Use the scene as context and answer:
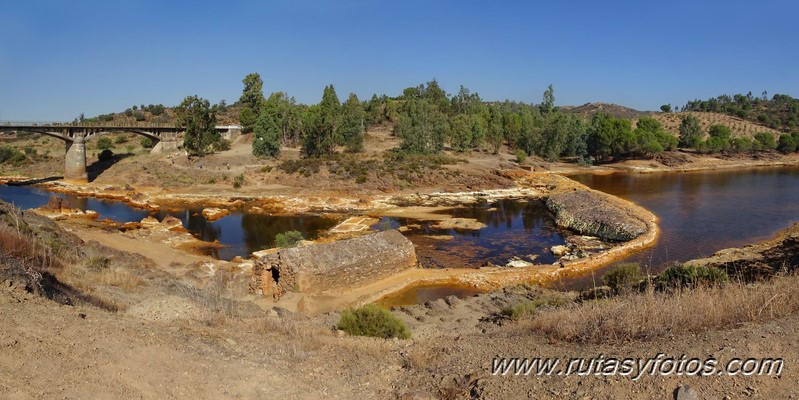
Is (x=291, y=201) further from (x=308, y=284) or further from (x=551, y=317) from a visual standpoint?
(x=551, y=317)

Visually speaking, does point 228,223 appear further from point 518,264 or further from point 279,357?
point 279,357

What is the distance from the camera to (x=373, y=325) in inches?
521

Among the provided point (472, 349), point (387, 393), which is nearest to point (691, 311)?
point (472, 349)

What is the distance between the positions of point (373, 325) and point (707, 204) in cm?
4576

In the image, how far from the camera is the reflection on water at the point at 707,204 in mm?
32188

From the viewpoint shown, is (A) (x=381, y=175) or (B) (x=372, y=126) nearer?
(A) (x=381, y=175)

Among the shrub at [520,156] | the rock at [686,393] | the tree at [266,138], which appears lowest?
the rock at [686,393]

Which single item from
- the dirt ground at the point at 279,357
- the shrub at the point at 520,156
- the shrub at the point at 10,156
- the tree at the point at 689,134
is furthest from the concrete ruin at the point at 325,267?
the tree at the point at 689,134

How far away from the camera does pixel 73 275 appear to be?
15742 millimetres

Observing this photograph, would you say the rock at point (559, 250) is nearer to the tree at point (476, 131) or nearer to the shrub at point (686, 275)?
the shrub at point (686, 275)

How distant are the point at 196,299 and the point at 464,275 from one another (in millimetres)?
13217

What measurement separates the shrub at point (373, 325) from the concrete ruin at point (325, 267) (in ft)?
21.1

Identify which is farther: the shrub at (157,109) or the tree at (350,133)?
the shrub at (157,109)

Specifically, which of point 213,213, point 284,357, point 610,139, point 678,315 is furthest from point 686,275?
→ point 610,139
